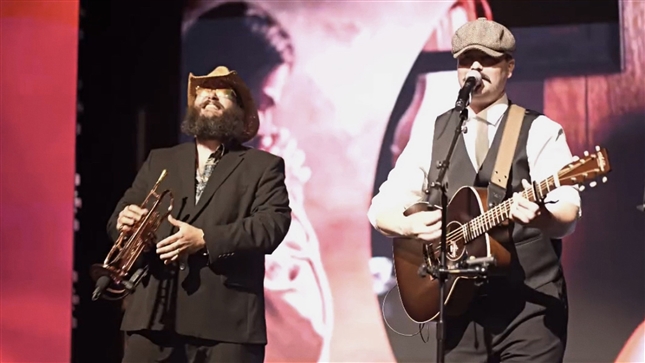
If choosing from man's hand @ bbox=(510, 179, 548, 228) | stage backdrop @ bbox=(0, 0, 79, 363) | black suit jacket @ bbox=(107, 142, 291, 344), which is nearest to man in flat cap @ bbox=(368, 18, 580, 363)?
man's hand @ bbox=(510, 179, 548, 228)

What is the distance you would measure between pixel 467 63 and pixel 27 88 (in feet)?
10.1

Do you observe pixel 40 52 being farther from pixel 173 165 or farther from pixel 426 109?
pixel 426 109

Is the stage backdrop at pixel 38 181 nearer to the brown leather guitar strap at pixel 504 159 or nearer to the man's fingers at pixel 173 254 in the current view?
the man's fingers at pixel 173 254

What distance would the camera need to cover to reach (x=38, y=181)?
18.4 ft

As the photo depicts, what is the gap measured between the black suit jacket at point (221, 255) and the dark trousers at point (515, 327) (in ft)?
3.24

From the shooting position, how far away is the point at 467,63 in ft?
12.1

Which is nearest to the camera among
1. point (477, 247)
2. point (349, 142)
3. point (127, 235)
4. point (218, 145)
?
point (477, 247)

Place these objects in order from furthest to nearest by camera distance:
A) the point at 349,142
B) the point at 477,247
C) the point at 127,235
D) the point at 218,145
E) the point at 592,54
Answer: the point at 349,142 → the point at 592,54 → the point at 218,145 → the point at 127,235 → the point at 477,247

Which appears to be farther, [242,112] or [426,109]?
[426,109]

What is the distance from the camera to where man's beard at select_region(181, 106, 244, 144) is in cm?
441

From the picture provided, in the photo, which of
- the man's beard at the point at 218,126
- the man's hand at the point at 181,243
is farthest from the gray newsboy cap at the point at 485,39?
the man's hand at the point at 181,243

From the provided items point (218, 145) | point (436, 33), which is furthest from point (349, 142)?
point (218, 145)

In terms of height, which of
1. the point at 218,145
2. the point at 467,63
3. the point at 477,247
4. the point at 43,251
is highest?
the point at 467,63

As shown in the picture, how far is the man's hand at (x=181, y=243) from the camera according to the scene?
3.97 meters
